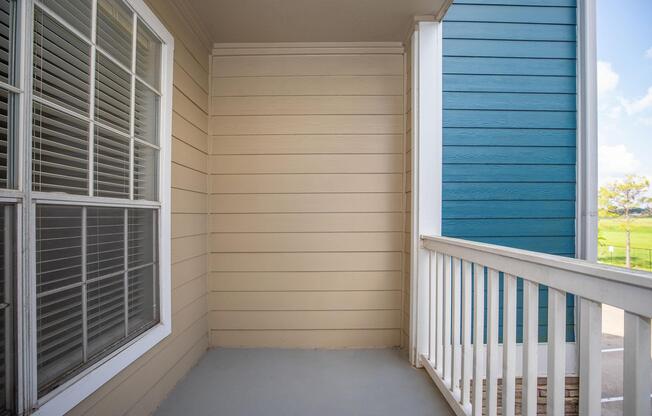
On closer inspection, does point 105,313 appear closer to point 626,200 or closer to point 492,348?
point 492,348

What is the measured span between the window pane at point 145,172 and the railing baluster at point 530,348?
1.83 m

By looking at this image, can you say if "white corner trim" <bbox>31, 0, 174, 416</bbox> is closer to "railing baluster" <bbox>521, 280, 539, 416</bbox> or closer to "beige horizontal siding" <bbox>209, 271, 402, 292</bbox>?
"beige horizontal siding" <bbox>209, 271, 402, 292</bbox>

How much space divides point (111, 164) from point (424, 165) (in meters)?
1.84

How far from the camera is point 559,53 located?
2.67 m

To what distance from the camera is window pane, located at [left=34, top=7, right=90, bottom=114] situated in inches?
44.9

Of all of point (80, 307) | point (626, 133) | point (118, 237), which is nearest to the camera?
point (80, 307)

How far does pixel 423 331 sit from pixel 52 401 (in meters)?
2.02

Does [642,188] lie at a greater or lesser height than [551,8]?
lesser

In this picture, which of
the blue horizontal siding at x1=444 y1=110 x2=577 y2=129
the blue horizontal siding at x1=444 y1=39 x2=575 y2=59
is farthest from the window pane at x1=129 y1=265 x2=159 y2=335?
the blue horizontal siding at x1=444 y1=39 x2=575 y2=59

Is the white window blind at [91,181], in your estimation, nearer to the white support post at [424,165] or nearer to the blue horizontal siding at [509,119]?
the white support post at [424,165]

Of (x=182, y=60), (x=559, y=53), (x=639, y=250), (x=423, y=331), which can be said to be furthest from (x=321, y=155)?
(x=639, y=250)

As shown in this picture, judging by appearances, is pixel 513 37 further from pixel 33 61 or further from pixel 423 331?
pixel 33 61

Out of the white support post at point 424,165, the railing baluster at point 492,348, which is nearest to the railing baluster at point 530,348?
the railing baluster at point 492,348

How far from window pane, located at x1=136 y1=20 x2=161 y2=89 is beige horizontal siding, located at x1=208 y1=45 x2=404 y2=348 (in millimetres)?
798
